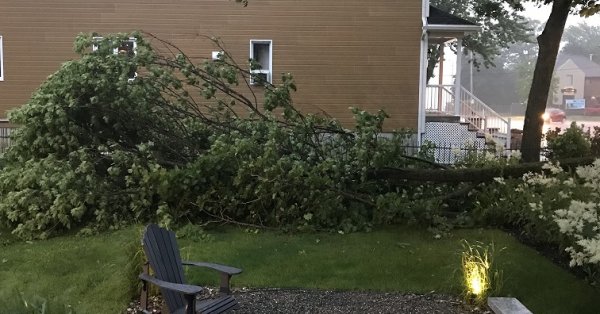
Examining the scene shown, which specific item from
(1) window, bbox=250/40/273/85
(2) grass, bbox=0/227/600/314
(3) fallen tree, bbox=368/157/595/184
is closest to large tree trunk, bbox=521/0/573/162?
(3) fallen tree, bbox=368/157/595/184

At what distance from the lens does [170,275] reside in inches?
165

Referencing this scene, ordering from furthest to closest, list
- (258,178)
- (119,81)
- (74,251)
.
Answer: (119,81)
(258,178)
(74,251)

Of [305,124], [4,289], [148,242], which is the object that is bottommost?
[4,289]

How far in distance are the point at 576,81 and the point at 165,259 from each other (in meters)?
86.3

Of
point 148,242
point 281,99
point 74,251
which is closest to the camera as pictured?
point 148,242

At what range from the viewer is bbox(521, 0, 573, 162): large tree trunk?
9.36 metres

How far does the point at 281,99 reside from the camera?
8227mm

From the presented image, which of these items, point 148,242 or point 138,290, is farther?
point 138,290

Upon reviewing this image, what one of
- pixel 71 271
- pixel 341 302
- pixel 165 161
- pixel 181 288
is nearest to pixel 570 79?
pixel 165 161

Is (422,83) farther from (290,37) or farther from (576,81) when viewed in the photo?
(576,81)

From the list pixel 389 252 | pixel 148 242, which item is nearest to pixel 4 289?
pixel 148 242

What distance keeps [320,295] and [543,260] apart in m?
2.54

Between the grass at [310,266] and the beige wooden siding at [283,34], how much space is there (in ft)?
25.4

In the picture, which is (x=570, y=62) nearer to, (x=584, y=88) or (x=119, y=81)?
(x=584, y=88)
